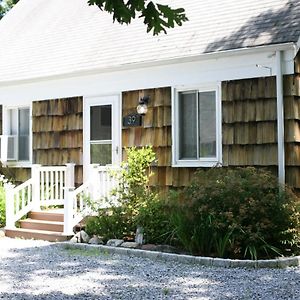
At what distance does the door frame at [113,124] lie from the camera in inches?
487

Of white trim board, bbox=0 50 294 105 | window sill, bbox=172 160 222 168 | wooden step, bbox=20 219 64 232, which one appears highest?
white trim board, bbox=0 50 294 105

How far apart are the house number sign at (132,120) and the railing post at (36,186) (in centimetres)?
198

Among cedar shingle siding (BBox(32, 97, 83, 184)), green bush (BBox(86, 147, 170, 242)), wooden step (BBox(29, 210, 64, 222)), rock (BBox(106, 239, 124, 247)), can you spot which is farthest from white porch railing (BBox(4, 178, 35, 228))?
rock (BBox(106, 239, 124, 247))

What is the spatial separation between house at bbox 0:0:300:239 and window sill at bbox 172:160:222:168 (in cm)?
2

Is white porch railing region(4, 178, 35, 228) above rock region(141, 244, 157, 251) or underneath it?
above

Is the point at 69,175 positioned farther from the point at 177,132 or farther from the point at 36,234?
the point at 177,132

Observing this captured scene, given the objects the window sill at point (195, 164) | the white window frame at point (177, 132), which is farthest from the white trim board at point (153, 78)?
the window sill at point (195, 164)

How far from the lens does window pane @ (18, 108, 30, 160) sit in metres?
14.4

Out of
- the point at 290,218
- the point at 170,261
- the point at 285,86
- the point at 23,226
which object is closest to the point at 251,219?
the point at 290,218

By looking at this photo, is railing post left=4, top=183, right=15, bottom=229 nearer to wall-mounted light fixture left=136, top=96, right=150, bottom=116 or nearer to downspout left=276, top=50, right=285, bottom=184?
wall-mounted light fixture left=136, top=96, right=150, bottom=116

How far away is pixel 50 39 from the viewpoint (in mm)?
15008

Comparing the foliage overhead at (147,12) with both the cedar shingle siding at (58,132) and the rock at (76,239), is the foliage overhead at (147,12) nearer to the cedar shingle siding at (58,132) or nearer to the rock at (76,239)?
the rock at (76,239)

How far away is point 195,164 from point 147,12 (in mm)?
6580

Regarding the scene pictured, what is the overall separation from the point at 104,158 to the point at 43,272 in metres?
4.97
